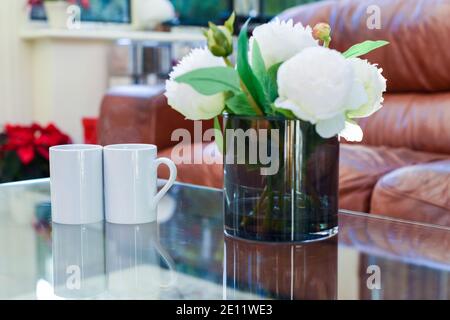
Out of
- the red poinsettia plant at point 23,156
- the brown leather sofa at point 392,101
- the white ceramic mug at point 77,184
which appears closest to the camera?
the white ceramic mug at point 77,184

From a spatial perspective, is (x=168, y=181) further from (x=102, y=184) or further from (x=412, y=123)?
(x=412, y=123)

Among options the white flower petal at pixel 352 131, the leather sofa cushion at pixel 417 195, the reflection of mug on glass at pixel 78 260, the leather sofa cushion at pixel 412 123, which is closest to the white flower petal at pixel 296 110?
the white flower petal at pixel 352 131

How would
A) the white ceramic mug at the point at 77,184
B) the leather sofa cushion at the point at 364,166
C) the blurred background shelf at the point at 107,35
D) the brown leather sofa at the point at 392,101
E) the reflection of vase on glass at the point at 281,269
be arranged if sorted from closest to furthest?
the reflection of vase on glass at the point at 281,269, the white ceramic mug at the point at 77,184, the leather sofa cushion at the point at 364,166, the brown leather sofa at the point at 392,101, the blurred background shelf at the point at 107,35

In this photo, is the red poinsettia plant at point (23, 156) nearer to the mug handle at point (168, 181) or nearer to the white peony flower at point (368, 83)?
the mug handle at point (168, 181)

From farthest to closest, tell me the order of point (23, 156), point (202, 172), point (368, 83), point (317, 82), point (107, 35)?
point (107, 35) < point (23, 156) < point (202, 172) < point (368, 83) < point (317, 82)

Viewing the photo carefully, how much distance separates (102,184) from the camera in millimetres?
983

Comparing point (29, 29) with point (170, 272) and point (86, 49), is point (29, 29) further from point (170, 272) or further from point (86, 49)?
point (170, 272)

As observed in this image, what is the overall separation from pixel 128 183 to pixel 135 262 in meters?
0.19

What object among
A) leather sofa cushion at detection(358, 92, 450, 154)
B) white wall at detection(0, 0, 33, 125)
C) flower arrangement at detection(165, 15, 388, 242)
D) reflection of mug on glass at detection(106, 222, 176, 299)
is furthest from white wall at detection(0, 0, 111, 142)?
flower arrangement at detection(165, 15, 388, 242)

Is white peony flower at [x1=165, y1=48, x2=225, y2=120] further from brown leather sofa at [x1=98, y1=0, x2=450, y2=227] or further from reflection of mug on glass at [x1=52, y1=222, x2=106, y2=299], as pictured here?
brown leather sofa at [x1=98, y1=0, x2=450, y2=227]

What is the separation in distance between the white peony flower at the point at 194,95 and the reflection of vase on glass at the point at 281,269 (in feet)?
0.58

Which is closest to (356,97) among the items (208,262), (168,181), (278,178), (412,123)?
(278,178)

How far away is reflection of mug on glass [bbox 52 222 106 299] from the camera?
0.70 meters

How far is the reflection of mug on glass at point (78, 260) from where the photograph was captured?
702mm
